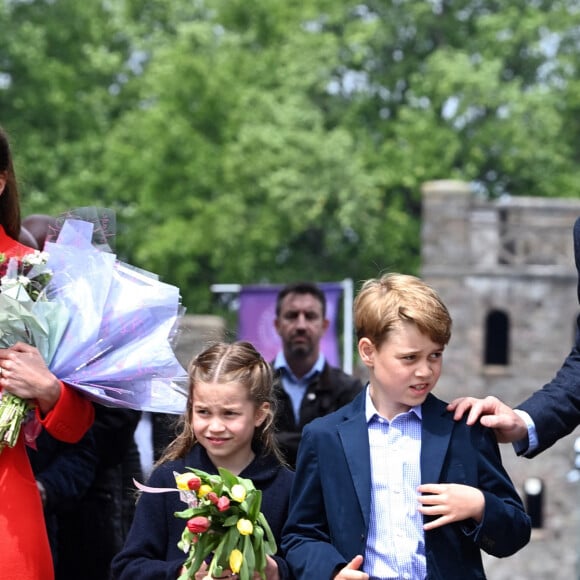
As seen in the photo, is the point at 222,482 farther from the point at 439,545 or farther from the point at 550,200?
the point at 550,200

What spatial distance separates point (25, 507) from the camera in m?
4.61

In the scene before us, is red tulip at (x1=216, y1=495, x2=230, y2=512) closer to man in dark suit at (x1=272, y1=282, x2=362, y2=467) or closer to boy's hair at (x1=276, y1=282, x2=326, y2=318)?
man in dark suit at (x1=272, y1=282, x2=362, y2=467)

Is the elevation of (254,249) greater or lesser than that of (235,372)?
greater

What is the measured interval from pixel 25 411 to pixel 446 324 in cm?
131

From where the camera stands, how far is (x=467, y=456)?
427cm

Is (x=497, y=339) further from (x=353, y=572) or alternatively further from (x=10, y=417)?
(x=353, y=572)

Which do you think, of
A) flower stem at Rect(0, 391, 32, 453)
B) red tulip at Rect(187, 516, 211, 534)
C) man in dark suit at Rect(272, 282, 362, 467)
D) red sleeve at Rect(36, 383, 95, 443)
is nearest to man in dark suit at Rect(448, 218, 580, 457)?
red tulip at Rect(187, 516, 211, 534)

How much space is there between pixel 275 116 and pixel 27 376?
30960 mm

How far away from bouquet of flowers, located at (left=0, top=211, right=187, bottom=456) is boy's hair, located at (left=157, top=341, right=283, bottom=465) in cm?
10

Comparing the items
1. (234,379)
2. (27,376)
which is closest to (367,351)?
(234,379)

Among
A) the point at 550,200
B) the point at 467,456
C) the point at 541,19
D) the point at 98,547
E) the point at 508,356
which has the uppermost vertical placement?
the point at 541,19

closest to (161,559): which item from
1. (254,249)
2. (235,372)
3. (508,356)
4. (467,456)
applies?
(235,372)

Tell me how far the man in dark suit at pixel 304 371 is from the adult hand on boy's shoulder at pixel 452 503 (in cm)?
376

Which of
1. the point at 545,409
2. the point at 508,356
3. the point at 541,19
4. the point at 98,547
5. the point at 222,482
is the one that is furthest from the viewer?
the point at 508,356
